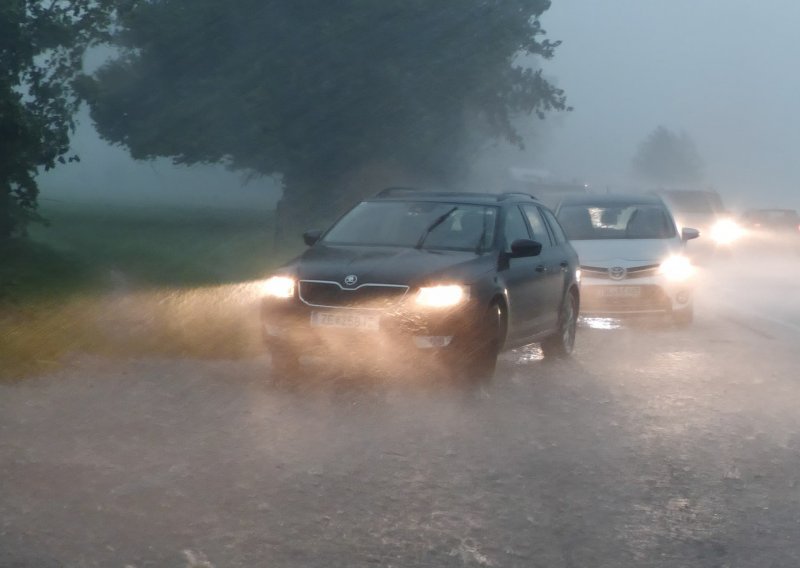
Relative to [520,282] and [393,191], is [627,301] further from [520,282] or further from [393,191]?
[520,282]

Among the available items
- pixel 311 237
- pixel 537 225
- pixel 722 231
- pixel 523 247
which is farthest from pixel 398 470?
pixel 722 231

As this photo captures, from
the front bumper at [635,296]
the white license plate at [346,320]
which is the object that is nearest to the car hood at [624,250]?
the front bumper at [635,296]

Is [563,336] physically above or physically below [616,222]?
below

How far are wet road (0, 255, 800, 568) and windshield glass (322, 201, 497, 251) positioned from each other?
4.40 ft

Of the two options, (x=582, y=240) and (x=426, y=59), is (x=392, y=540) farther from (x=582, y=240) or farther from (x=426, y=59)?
(x=426, y=59)

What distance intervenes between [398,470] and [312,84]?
29.4 metres

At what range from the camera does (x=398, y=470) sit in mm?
7426

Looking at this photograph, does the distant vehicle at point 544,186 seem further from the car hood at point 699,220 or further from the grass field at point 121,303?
the grass field at point 121,303

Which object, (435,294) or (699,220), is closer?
(435,294)

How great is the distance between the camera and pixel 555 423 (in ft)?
30.1

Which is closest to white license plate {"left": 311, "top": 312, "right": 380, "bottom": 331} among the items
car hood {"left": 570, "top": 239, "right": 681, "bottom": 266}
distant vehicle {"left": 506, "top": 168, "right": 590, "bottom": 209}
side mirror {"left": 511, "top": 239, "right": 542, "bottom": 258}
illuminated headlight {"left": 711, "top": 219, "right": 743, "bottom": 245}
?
side mirror {"left": 511, "top": 239, "right": 542, "bottom": 258}

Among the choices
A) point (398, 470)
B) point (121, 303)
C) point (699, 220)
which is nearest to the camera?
point (398, 470)

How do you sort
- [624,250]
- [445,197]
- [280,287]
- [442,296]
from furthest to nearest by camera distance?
[624,250] → [445,197] → [280,287] → [442,296]

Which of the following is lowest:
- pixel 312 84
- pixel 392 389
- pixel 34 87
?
pixel 392 389
